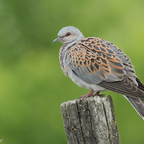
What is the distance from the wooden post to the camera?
2.75 metres

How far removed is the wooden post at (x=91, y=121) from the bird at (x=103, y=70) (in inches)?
20.6

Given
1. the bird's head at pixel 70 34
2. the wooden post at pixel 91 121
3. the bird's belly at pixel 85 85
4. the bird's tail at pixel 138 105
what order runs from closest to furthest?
the wooden post at pixel 91 121
the bird's tail at pixel 138 105
the bird's belly at pixel 85 85
the bird's head at pixel 70 34

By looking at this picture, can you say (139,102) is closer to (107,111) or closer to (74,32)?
(107,111)

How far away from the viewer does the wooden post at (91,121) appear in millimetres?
2748

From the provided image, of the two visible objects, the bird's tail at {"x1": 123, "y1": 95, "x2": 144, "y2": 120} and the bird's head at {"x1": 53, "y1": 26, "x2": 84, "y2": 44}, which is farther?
the bird's head at {"x1": 53, "y1": 26, "x2": 84, "y2": 44}

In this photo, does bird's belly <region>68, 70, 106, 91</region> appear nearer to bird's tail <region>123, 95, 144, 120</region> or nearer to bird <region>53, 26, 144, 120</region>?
bird <region>53, 26, 144, 120</region>

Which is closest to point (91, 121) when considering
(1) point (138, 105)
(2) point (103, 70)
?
(1) point (138, 105)

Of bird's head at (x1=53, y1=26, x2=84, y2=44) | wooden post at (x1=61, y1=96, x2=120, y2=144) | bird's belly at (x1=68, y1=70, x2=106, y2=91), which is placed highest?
bird's head at (x1=53, y1=26, x2=84, y2=44)

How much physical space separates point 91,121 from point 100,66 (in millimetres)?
1000

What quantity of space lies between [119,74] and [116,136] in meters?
0.96

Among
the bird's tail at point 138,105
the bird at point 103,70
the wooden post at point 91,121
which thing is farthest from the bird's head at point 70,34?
the wooden post at point 91,121

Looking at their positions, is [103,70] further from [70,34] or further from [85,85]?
[70,34]

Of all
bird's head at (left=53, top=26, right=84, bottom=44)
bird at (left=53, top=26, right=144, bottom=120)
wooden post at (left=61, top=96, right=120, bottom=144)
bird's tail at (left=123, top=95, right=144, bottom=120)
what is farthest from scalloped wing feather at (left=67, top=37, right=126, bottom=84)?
wooden post at (left=61, top=96, right=120, bottom=144)

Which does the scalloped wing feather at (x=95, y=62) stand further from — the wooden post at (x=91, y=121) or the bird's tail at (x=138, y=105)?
the wooden post at (x=91, y=121)
